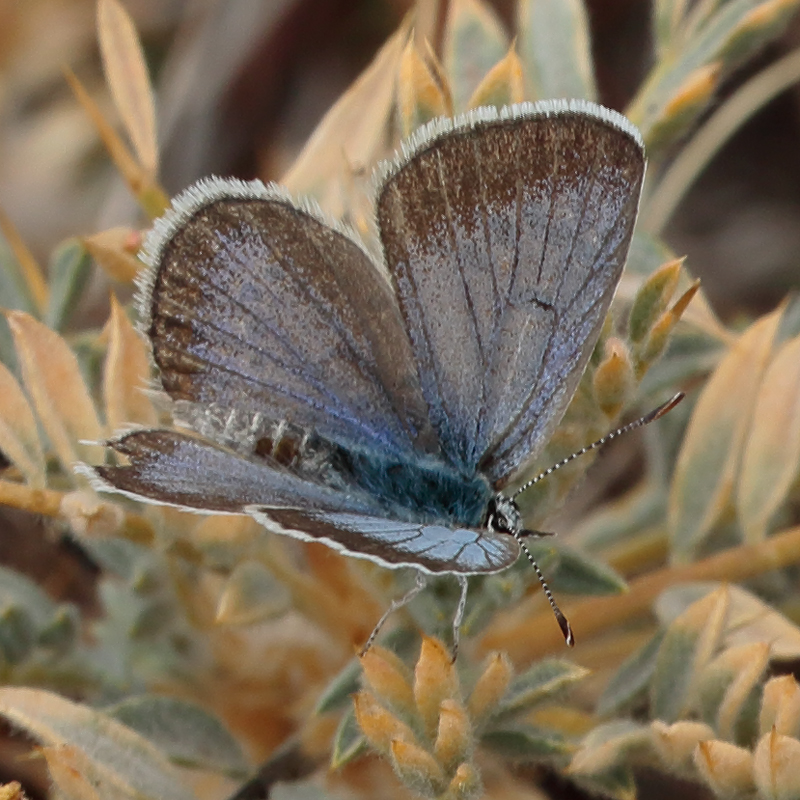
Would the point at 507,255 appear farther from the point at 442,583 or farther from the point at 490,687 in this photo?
the point at 490,687

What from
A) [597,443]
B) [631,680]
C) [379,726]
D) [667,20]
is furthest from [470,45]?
[379,726]

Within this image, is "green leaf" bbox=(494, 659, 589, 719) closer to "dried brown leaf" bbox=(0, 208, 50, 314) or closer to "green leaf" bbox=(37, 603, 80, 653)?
"green leaf" bbox=(37, 603, 80, 653)

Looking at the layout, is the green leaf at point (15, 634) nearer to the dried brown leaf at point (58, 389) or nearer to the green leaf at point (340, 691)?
the dried brown leaf at point (58, 389)

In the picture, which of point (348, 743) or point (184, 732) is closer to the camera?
point (348, 743)

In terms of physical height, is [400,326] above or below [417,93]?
below

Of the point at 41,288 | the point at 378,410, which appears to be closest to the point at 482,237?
the point at 378,410

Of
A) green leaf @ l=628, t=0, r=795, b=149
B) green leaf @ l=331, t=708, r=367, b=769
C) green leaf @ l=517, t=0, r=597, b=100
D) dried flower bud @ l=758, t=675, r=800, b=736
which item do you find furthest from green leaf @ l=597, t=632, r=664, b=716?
green leaf @ l=517, t=0, r=597, b=100
